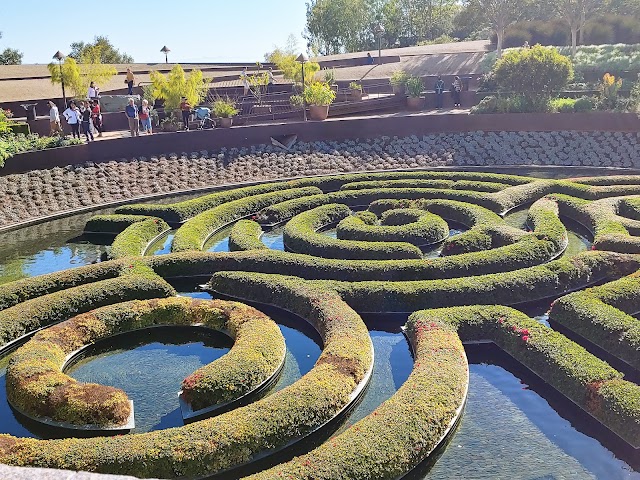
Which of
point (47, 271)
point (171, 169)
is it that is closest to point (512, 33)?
point (171, 169)

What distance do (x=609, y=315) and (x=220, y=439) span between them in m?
8.32

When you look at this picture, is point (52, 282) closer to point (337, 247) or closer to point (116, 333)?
point (116, 333)

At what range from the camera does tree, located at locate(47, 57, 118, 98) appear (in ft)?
115

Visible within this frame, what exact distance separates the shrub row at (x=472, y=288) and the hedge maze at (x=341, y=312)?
1.6 inches

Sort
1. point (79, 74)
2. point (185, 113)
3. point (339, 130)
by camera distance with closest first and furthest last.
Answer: point (185, 113), point (339, 130), point (79, 74)

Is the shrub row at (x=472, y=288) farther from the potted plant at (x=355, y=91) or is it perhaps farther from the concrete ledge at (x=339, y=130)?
the potted plant at (x=355, y=91)

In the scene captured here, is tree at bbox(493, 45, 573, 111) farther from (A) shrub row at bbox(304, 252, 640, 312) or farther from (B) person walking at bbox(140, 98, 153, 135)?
(A) shrub row at bbox(304, 252, 640, 312)

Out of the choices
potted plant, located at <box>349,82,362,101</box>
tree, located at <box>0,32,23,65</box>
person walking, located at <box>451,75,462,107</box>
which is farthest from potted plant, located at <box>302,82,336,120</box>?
tree, located at <box>0,32,23,65</box>

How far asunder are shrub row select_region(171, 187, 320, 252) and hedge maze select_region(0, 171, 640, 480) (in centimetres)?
7

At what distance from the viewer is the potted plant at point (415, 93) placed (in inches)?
1576

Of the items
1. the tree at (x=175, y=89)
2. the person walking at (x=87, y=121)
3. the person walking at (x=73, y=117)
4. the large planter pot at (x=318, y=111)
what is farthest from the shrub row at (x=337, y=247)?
the large planter pot at (x=318, y=111)

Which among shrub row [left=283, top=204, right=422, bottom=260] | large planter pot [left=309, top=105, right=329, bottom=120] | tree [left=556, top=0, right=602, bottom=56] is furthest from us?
tree [left=556, top=0, right=602, bottom=56]

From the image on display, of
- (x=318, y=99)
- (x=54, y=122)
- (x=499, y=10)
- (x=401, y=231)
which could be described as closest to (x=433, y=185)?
(x=401, y=231)

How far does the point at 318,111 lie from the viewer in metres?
37.1
